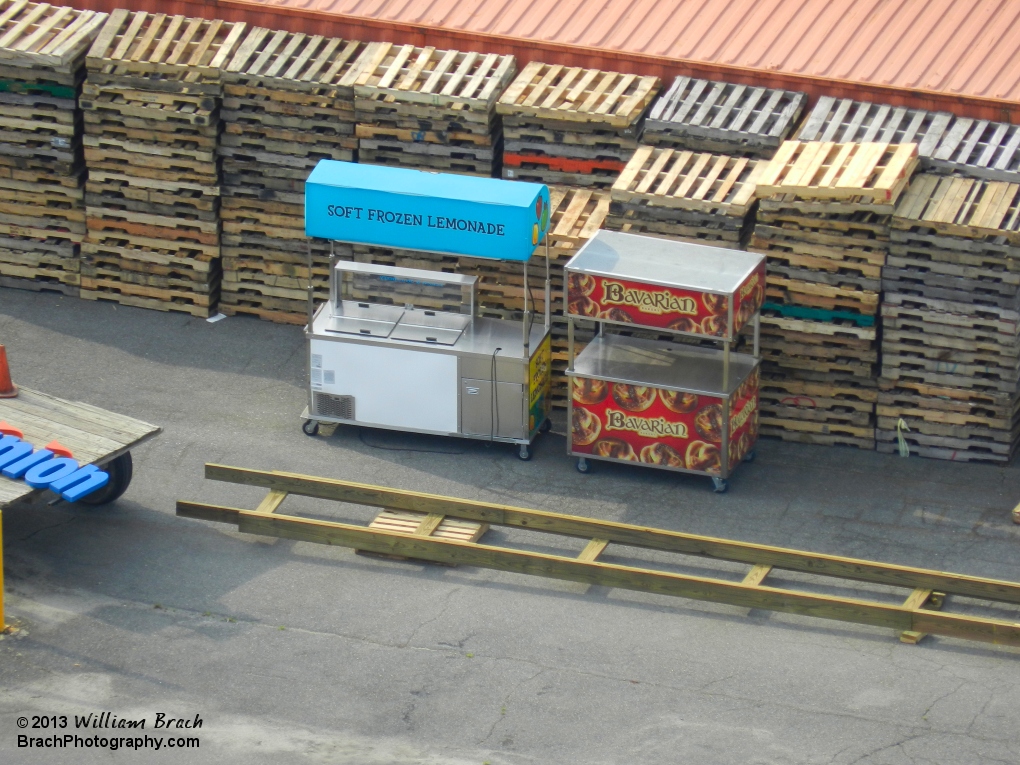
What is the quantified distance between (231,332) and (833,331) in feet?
23.6

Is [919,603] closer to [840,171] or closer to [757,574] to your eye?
[757,574]

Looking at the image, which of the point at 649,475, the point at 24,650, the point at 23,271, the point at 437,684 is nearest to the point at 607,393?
the point at 649,475

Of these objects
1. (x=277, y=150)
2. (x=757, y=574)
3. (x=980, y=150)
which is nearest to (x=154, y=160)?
(x=277, y=150)

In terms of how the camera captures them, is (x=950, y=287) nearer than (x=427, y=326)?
Yes

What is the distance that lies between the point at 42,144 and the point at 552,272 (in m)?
6.61

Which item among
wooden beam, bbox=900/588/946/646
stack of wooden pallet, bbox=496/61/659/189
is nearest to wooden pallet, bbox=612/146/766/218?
stack of wooden pallet, bbox=496/61/659/189

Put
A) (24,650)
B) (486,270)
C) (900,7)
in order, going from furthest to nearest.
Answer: (900,7)
(486,270)
(24,650)

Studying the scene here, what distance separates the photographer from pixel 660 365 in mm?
18266

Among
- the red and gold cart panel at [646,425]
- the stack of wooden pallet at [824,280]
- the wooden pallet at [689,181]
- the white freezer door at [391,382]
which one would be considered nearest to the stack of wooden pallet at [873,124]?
the stack of wooden pallet at [824,280]

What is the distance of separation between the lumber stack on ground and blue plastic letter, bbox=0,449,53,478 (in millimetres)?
4770

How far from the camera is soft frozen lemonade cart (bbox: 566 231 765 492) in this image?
17297 mm

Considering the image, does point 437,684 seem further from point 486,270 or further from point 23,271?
point 23,271

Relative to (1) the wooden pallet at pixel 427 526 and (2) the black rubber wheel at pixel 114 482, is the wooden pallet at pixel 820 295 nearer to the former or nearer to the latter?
(1) the wooden pallet at pixel 427 526

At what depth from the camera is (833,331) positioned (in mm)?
18484
